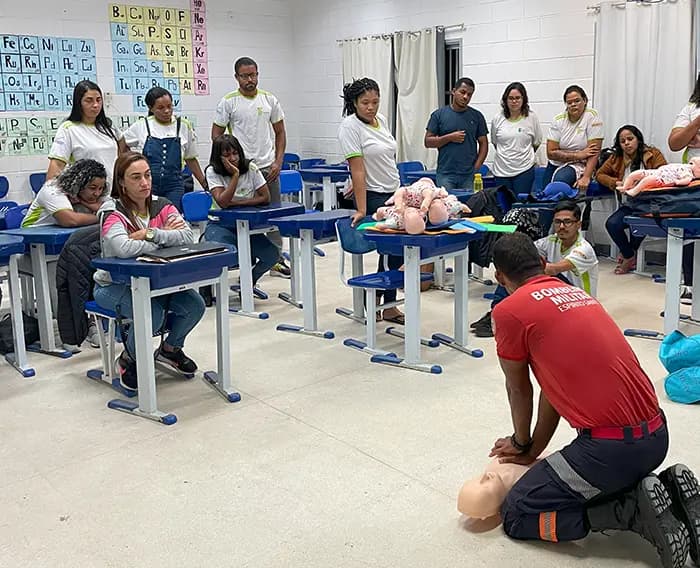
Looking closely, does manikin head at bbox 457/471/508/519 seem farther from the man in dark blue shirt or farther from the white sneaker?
the man in dark blue shirt

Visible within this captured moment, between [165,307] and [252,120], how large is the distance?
2593 millimetres

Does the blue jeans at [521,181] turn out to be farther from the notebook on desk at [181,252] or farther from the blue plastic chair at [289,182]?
the notebook on desk at [181,252]

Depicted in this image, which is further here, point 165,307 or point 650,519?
point 165,307

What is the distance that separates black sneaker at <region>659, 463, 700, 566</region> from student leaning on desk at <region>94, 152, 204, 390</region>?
2.32 metres

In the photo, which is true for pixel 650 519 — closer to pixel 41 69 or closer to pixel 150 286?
pixel 150 286

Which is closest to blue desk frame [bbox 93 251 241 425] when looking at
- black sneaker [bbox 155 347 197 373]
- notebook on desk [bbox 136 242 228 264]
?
notebook on desk [bbox 136 242 228 264]

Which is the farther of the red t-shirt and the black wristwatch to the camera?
the black wristwatch

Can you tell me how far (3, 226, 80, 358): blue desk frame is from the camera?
4426mm

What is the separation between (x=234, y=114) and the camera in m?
6.07

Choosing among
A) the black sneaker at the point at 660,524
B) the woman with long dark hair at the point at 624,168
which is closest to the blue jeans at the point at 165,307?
the black sneaker at the point at 660,524

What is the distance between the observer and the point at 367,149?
4.78 meters

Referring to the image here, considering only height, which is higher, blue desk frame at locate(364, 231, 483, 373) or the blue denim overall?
the blue denim overall

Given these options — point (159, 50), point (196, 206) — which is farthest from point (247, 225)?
point (159, 50)

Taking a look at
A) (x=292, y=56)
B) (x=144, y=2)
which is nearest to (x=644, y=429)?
(x=144, y=2)
